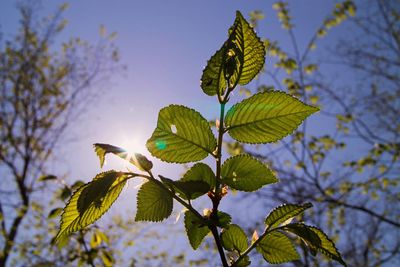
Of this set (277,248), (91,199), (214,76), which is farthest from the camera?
(277,248)

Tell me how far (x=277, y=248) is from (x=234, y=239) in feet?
0.31

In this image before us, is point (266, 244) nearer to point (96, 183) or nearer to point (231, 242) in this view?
point (231, 242)

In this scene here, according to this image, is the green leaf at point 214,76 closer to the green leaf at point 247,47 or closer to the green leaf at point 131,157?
the green leaf at point 247,47

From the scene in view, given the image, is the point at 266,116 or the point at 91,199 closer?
the point at 91,199

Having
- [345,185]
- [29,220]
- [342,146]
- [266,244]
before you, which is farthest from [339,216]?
[266,244]

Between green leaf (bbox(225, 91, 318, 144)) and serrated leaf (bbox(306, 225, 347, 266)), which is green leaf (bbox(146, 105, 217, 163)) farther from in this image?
serrated leaf (bbox(306, 225, 347, 266))

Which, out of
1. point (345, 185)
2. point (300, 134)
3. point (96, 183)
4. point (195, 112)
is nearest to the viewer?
point (96, 183)

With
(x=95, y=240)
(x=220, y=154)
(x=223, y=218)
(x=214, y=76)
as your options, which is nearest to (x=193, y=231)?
(x=223, y=218)

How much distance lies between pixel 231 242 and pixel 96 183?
32 centimetres

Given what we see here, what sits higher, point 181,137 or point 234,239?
point 181,137

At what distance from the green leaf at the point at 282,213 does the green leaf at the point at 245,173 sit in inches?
2.2

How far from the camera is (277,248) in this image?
28.5 inches

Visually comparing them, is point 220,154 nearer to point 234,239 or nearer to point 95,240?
point 234,239

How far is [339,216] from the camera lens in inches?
467
